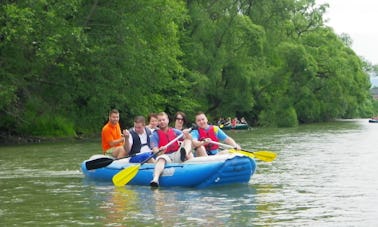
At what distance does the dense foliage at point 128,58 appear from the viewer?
2411cm

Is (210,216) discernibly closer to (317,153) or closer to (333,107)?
(317,153)

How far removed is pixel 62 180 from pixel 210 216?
5.19 m

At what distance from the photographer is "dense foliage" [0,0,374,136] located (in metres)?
24.1

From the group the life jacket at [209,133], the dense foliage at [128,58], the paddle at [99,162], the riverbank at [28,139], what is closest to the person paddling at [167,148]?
the life jacket at [209,133]

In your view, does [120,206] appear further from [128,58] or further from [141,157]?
[128,58]

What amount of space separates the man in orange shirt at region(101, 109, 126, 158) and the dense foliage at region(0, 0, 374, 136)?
383 inches

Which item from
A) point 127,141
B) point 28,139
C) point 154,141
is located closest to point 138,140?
point 127,141

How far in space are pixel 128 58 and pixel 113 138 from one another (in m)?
12.9

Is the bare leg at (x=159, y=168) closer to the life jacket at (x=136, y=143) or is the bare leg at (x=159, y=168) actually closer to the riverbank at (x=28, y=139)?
the life jacket at (x=136, y=143)

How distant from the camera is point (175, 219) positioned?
8875 mm

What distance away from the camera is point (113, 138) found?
528 inches

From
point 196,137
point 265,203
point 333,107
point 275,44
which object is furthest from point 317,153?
point 333,107

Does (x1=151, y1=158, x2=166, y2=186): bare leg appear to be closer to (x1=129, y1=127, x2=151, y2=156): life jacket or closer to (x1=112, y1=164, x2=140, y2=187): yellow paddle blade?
(x1=112, y1=164, x2=140, y2=187): yellow paddle blade

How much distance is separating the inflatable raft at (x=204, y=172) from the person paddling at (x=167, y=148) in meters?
0.13
